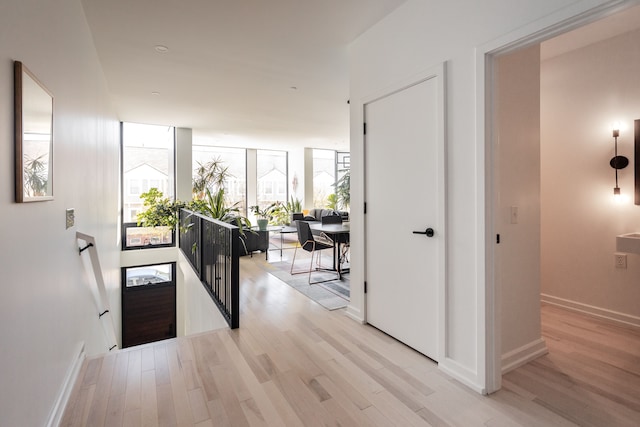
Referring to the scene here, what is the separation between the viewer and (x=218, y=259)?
3.62 metres

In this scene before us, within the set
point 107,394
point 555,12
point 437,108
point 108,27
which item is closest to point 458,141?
point 437,108

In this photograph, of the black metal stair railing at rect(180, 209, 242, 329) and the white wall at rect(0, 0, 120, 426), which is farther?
the black metal stair railing at rect(180, 209, 242, 329)

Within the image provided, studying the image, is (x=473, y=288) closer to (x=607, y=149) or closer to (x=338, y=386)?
(x=338, y=386)

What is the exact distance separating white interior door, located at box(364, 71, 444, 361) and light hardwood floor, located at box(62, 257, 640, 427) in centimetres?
23

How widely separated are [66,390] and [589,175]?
15.1 ft

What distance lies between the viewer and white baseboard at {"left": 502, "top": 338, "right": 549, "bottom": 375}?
7.46 ft

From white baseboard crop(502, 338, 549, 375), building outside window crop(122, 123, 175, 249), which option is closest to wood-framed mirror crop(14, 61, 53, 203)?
white baseboard crop(502, 338, 549, 375)

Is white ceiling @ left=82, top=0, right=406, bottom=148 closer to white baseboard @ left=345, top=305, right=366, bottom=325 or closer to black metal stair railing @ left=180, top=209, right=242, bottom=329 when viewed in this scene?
black metal stair railing @ left=180, top=209, right=242, bottom=329

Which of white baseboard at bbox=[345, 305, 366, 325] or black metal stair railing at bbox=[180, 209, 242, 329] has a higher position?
black metal stair railing at bbox=[180, 209, 242, 329]

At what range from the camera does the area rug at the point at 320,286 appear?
3.68m

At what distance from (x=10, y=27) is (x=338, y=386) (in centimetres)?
237

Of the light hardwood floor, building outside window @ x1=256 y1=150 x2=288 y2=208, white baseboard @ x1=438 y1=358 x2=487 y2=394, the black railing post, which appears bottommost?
the light hardwood floor

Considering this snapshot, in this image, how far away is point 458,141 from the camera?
2.12 m

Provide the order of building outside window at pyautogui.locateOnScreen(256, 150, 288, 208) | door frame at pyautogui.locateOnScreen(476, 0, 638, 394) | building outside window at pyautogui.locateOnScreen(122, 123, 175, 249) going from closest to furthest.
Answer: door frame at pyautogui.locateOnScreen(476, 0, 638, 394)
building outside window at pyautogui.locateOnScreen(122, 123, 175, 249)
building outside window at pyautogui.locateOnScreen(256, 150, 288, 208)
